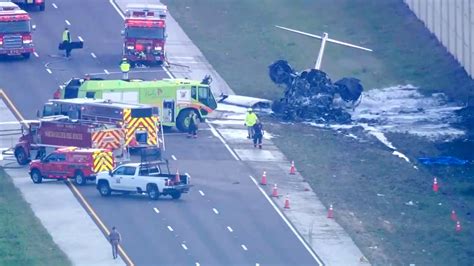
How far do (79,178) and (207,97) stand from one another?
47.1 feet

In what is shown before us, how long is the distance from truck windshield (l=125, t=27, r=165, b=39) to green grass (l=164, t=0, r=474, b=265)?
5.42m

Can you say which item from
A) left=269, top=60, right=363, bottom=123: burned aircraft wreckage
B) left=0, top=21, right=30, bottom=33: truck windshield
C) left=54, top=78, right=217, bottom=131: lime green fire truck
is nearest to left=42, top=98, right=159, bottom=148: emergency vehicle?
left=54, top=78, right=217, bottom=131: lime green fire truck

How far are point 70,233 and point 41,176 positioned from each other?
8769mm

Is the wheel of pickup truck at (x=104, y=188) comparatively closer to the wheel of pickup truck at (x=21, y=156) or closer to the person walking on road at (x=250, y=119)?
the wheel of pickup truck at (x=21, y=156)

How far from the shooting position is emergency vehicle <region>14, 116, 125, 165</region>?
83.3 m

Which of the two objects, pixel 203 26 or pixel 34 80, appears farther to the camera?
pixel 203 26

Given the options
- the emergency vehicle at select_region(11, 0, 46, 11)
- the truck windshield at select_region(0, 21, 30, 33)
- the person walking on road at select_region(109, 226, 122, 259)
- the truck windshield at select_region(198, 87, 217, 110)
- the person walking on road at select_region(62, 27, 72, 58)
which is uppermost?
the emergency vehicle at select_region(11, 0, 46, 11)

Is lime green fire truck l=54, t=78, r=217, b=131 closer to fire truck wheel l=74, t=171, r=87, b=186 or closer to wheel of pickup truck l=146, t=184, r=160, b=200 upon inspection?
fire truck wheel l=74, t=171, r=87, b=186

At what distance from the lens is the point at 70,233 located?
2867 inches

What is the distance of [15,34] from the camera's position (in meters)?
105

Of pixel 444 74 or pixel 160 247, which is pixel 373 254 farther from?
pixel 444 74

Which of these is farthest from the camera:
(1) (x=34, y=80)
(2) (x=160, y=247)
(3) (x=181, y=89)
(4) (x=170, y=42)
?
(4) (x=170, y=42)

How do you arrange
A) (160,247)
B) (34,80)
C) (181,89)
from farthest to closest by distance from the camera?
(34,80)
(181,89)
(160,247)

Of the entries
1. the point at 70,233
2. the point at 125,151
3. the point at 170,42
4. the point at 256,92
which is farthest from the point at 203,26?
the point at 70,233
